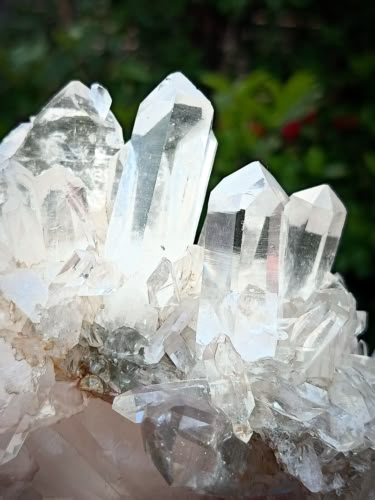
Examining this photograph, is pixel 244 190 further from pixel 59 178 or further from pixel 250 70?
pixel 250 70

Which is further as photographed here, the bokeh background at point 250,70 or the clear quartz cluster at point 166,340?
the bokeh background at point 250,70

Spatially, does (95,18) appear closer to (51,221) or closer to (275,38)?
(275,38)

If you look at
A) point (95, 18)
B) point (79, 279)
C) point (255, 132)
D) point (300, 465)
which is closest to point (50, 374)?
point (79, 279)

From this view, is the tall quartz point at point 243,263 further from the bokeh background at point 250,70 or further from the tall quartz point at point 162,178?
the bokeh background at point 250,70

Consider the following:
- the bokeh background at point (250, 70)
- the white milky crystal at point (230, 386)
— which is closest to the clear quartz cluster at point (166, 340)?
the white milky crystal at point (230, 386)

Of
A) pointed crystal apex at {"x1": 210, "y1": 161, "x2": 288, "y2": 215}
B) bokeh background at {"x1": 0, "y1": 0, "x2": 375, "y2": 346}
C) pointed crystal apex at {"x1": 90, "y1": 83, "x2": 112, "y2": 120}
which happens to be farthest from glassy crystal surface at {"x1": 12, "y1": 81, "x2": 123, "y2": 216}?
bokeh background at {"x1": 0, "y1": 0, "x2": 375, "y2": 346}

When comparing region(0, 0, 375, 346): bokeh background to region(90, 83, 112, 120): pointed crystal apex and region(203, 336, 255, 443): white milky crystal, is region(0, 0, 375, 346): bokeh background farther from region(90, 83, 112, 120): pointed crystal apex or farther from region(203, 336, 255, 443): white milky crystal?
region(203, 336, 255, 443): white milky crystal

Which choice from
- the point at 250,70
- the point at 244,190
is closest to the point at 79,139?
the point at 244,190
